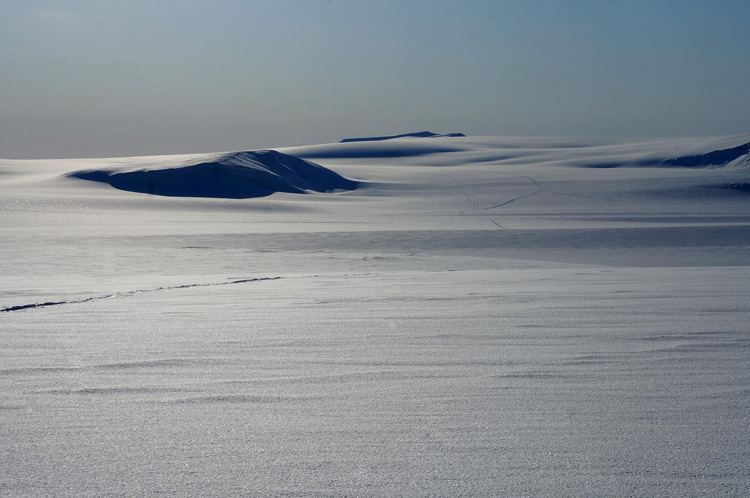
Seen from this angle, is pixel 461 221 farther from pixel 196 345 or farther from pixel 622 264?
pixel 196 345

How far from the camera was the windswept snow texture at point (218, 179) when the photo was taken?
122 ft

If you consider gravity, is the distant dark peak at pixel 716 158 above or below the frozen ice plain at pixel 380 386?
above

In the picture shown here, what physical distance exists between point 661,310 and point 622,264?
9428 millimetres

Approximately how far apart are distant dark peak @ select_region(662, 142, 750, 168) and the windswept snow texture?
80.8 feet

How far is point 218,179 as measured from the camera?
38.5m

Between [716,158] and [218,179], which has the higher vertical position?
[716,158]

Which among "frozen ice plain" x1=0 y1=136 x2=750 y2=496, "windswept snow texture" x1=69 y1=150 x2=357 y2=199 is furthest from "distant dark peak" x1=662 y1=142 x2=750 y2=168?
"frozen ice plain" x1=0 y1=136 x2=750 y2=496

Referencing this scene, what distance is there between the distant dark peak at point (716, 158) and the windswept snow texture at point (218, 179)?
24642mm

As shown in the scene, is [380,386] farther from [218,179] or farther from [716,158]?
[716,158]

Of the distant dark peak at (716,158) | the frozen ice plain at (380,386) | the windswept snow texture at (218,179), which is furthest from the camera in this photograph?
the distant dark peak at (716,158)

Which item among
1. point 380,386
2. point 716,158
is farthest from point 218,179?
point 380,386

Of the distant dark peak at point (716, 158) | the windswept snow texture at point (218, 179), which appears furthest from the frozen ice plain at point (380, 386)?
the distant dark peak at point (716, 158)

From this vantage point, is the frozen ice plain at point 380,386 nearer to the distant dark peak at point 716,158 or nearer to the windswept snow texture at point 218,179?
the windswept snow texture at point 218,179

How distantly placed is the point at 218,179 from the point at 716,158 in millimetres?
32787
